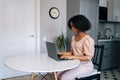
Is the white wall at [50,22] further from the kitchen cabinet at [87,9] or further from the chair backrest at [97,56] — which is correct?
the chair backrest at [97,56]

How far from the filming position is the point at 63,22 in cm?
405

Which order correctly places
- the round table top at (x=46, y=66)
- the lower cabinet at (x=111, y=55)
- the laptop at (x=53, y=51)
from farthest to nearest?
1. the lower cabinet at (x=111, y=55)
2. the laptop at (x=53, y=51)
3. the round table top at (x=46, y=66)

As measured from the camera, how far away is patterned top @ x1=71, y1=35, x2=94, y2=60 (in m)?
2.09

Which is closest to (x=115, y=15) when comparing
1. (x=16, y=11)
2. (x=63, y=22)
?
(x=63, y=22)

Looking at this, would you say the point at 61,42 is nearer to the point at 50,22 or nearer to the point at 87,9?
the point at 50,22

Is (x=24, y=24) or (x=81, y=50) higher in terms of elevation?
(x=24, y=24)

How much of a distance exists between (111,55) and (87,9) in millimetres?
1378

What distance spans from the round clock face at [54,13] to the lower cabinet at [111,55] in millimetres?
1265

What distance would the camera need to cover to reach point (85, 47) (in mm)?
2096

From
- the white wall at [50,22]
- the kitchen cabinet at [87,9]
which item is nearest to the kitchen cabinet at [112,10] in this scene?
the kitchen cabinet at [87,9]

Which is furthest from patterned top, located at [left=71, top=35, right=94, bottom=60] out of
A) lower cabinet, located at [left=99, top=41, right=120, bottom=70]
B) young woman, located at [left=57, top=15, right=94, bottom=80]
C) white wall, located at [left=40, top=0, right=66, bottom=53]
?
lower cabinet, located at [left=99, top=41, right=120, bottom=70]

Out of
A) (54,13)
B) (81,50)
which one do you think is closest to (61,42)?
(54,13)

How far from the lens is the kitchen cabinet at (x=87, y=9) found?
3776mm

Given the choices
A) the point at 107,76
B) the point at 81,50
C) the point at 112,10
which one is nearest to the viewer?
the point at 81,50
